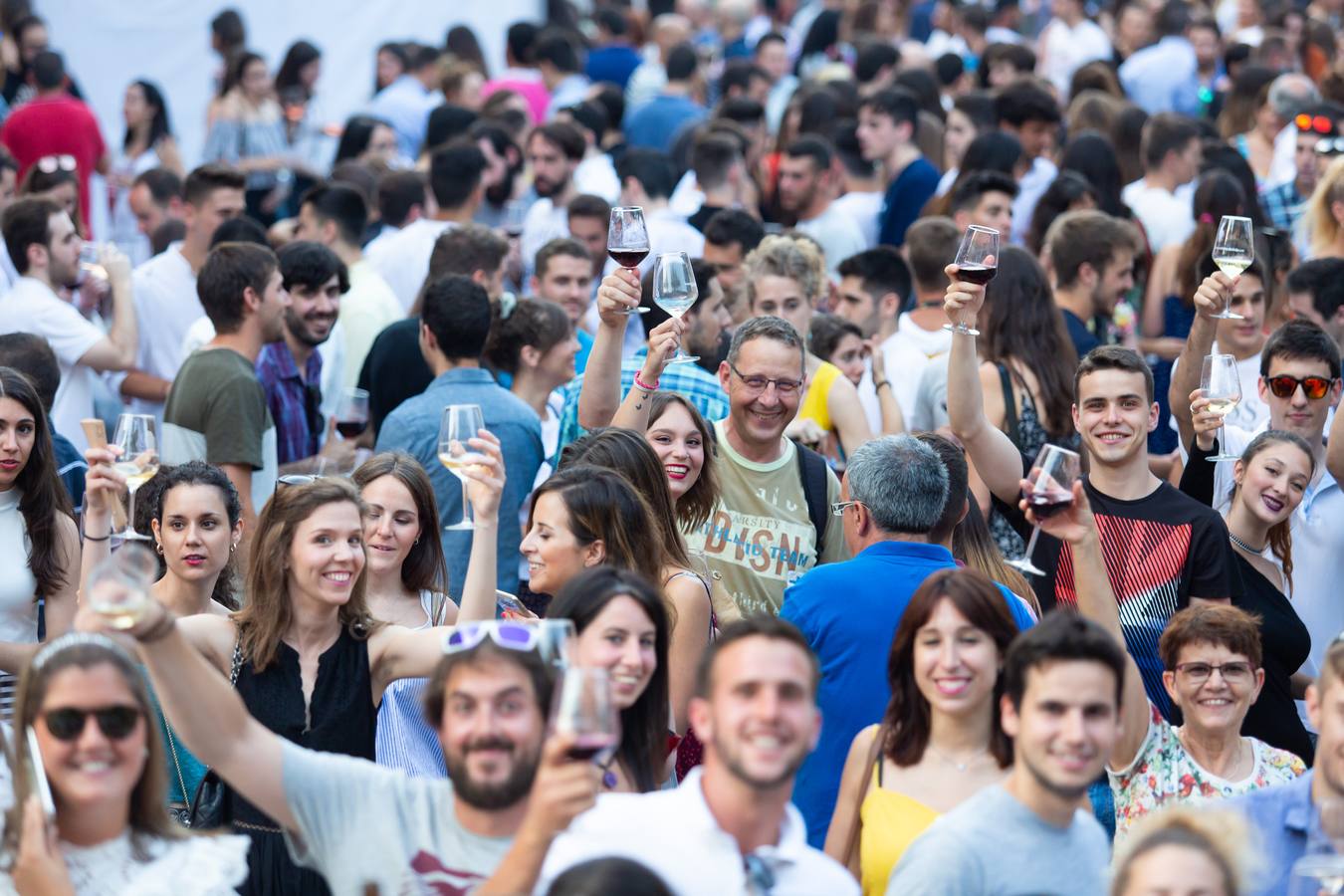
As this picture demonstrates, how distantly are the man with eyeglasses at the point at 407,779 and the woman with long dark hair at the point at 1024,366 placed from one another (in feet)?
9.52

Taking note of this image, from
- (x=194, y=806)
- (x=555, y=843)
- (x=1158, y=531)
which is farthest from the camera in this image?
(x=1158, y=531)

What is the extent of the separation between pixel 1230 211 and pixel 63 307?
4.97 metres

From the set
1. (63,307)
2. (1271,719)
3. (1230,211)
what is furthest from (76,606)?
(1230,211)

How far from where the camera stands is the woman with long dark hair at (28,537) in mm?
5141

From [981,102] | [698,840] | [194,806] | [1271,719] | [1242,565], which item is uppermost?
[981,102]

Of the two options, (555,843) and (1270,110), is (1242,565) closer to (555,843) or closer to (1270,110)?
(555,843)

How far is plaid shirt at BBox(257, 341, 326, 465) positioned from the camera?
6988 mm

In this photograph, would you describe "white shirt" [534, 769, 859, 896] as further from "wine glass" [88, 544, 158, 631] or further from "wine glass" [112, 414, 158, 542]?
"wine glass" [112, 414, 158, 542]

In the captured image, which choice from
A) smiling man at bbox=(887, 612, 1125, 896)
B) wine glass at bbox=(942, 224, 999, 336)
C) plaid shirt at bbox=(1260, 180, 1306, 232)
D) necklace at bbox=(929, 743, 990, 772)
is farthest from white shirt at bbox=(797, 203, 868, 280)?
smiling man at bbox=(887, 612, 1125, 896)

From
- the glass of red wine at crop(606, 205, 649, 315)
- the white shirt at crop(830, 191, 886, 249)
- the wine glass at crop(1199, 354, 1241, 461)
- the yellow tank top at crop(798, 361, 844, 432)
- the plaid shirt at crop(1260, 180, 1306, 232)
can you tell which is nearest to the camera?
the wine glass at crop(1199, 354, 1241, 461)

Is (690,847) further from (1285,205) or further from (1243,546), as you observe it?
(1285,205)

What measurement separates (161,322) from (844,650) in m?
4.36

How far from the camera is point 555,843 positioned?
10.5 feet

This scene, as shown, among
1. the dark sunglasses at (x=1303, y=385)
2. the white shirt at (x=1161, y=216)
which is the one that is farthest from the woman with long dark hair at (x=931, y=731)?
the white shirt at (x=1161, y=216)
